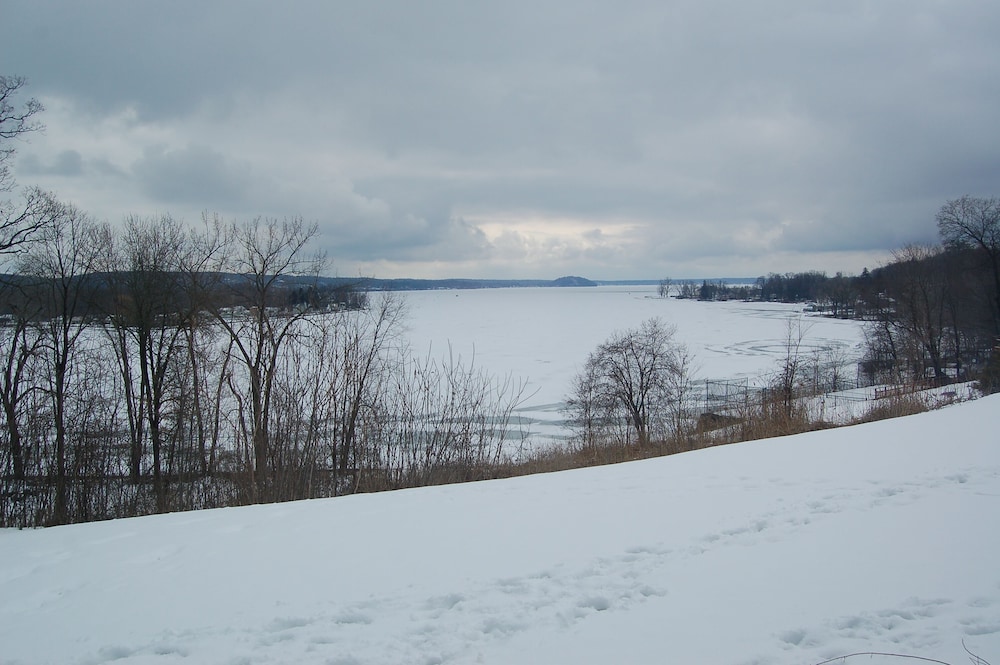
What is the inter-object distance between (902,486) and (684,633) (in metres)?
3.77

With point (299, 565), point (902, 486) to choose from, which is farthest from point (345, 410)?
point (902, 486)

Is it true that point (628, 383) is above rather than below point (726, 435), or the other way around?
below

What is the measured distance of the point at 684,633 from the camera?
11.3 ft

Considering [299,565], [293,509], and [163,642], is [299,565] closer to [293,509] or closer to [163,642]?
[163,642]

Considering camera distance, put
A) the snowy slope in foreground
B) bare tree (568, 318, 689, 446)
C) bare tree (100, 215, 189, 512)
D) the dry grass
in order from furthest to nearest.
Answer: bare tree (568, 318, 689, 446) < bare tree (100, 215, 189, 512) < the dry grass < the snowy slope in foreground

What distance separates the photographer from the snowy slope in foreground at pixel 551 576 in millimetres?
3404

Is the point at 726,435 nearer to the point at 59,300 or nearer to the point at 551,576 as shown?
the point at 551,576

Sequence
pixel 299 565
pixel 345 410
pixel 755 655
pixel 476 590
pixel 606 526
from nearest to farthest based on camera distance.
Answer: pixel 755 655, pixel 476 590, pixel 299 565, pixel 606 526, pixel 345 410

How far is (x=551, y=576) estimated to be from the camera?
14.1 ft

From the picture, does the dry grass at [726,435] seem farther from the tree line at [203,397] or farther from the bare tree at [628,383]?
the bare tree at [628,383]

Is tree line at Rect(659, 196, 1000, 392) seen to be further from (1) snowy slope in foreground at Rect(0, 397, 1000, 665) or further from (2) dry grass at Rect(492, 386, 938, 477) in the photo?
(1) snowy slope in foreground at Rect(0, 397, 1000, 665)

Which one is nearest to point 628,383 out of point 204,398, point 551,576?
point 204,398

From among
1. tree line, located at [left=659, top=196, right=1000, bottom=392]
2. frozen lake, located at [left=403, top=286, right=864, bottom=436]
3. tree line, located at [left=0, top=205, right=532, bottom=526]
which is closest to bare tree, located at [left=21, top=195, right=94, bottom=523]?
tree line, located at [left=0, top=205, right=532, bottom=526]

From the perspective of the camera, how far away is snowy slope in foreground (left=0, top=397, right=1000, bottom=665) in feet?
11.2
